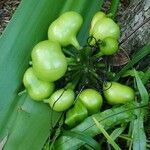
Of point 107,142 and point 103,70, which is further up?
point 103,70

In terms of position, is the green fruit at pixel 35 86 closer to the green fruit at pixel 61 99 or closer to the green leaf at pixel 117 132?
the green fruit at pixel 61 99

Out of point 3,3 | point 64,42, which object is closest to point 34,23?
point 64,42

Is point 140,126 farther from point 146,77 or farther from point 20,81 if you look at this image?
point 20,81

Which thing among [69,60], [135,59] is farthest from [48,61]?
[135,59]

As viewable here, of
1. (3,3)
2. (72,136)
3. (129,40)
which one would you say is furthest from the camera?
(3,3)

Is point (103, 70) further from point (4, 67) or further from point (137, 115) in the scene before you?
point (4, 67)

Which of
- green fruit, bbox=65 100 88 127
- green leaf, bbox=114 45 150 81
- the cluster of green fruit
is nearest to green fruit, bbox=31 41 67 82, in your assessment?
the cluster of green fruit
